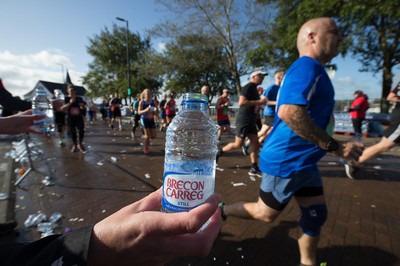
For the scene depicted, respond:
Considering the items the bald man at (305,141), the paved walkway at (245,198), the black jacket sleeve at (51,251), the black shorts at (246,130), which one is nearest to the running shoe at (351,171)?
the paved walkway at (245,198)

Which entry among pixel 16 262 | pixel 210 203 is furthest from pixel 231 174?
pixel 16 262

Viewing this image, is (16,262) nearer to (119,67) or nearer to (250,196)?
(250,196)

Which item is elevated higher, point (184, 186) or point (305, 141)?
point (305, 141)

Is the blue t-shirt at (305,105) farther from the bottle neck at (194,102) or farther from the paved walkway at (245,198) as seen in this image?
the paved walkway at (245,198)

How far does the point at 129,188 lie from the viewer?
4191 millimetres

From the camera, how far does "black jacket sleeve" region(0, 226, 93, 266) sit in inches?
29.1

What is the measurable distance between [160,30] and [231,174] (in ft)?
54.2

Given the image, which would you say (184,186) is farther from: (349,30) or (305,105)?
(349,30)

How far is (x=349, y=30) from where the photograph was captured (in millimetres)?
13516

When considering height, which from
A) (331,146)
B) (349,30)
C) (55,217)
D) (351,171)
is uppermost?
(349,30)

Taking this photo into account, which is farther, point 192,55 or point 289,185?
point 192,55

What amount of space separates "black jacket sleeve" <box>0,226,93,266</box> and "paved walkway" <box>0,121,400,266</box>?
5.63 ft

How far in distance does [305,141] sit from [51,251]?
1.87 m

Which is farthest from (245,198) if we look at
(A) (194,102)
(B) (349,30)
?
(B) (349,30)
